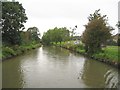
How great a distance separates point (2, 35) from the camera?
44.6 m

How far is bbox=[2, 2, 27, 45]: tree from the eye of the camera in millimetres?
44281

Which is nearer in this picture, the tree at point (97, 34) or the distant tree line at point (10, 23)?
the tree at point (97, 34)

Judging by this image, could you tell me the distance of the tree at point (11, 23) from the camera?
4428 centimetres

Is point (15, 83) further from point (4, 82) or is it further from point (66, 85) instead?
point (66, 85)

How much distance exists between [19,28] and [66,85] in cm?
3420

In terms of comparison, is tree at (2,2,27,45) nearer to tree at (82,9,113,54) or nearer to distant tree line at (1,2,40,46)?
distant tree line at (1,2,40,46)

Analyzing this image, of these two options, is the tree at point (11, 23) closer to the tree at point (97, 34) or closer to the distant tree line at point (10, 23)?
the distant tree line at point (10, 23)

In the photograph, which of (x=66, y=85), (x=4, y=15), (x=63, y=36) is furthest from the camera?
(x=63, y=36)

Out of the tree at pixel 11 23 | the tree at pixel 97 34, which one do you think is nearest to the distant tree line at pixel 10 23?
the tree at pixel 11 23

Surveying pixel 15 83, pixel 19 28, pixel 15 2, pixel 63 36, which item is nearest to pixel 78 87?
pixel 15 83

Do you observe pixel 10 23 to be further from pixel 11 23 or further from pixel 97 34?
pixel 97 34

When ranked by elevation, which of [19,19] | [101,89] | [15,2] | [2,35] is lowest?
[101,89]

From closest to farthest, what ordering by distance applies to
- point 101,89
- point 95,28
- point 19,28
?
point 101,89 → point 95,28 → point 19,28

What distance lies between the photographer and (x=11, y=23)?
146 ft
